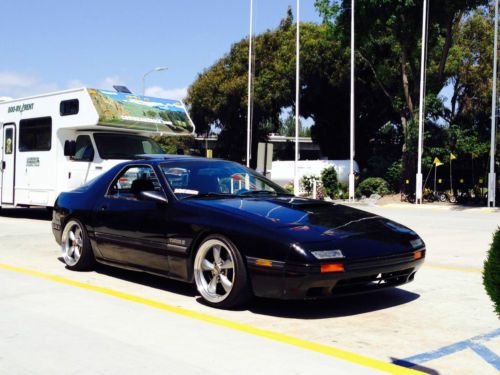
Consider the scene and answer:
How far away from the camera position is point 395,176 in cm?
3306

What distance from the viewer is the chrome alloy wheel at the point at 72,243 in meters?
7.43

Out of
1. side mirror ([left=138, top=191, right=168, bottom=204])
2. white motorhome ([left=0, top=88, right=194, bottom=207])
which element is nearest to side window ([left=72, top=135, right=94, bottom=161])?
white motorhome ([left=0, top=88, right=194, bottom=207])

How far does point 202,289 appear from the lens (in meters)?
5.69

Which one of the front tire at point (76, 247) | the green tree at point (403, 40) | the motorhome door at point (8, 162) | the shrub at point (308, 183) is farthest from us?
the shrub at point (308, 183)

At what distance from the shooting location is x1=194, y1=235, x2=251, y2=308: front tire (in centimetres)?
529

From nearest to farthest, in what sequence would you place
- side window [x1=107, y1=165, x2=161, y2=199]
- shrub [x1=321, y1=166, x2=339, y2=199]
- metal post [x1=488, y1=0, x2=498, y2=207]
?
side window [x1=107, y1=165, x2=161, y2=199], metal post [x1=488, y1=0, x2=498, y2=207], shrub [x1=321, y1=166, x2=339, y2=199]

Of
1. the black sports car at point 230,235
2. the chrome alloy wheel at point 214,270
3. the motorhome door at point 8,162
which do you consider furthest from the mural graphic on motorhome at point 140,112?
the chrome alloy wheel at point 214,270

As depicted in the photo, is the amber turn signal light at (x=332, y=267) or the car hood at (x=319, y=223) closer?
the amber turn signal light at (x=332, y=267)

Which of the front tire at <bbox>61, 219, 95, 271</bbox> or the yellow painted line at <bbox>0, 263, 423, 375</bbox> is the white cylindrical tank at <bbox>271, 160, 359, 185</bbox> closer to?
the front tire at <bbox>61, 219, 95, 271</bbox>

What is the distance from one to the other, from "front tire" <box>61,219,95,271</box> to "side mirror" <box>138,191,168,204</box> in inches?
56.3

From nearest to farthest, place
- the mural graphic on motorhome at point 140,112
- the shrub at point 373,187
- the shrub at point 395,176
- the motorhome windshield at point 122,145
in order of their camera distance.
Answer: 1. the mural graphic on motorhome at point 140,112
2. the motorhome windshield at point 122,145
3. the shrub at point 373,187
4. the shrub at point 395,176

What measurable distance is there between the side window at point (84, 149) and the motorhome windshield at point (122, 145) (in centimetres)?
23

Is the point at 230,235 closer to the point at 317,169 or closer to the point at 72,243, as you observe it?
the point at 72,243

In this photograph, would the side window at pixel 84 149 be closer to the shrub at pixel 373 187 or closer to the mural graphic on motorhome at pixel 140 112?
the mural graphic on motorhome at pixel 140 112
